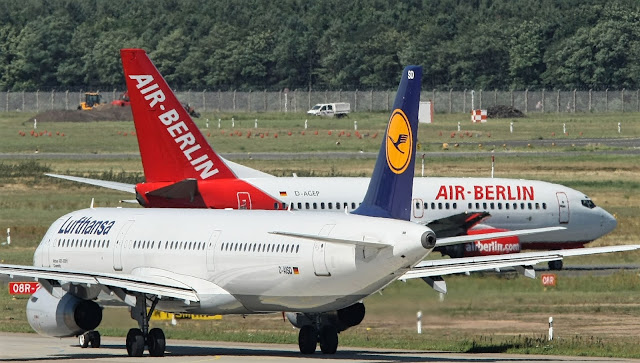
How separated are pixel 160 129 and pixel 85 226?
10928 millimetres

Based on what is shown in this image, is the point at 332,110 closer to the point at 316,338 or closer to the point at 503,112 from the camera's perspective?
the point at 503,112

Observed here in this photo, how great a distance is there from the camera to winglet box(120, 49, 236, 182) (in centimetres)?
5222

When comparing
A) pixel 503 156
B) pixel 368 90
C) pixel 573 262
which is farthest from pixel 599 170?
pixel 368 90

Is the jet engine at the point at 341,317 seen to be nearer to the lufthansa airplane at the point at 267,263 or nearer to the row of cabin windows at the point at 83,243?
the lufthansa airplane at the point at 267,263

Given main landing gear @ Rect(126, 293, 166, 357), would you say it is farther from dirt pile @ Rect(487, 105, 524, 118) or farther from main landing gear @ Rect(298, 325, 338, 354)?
dirt pile @ Rect(487, 105, 524, 118)

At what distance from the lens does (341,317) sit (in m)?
38.8

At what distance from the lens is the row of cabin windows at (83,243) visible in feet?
133

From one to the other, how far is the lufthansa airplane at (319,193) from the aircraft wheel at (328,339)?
34.0 ft

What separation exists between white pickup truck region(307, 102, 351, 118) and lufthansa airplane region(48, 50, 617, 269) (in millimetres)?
107400

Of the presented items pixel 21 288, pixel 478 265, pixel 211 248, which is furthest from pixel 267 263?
Result: pixel 21 288

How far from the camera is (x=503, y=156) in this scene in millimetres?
107250

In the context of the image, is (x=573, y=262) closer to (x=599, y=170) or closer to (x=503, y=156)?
(x=599, y=170)

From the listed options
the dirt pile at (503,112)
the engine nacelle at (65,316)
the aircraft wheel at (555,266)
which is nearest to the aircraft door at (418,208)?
the aircraft wheel at (555,266)

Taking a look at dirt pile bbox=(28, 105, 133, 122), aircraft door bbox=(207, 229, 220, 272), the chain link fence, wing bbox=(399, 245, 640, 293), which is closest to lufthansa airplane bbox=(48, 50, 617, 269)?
aircraft door bbox=(207, 229, 220, 272)
